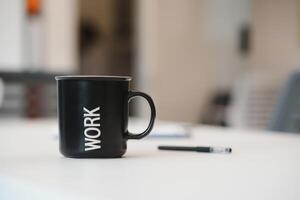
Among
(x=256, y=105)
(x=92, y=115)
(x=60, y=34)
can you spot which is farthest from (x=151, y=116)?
(x=60, y=34)

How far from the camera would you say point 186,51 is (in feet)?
14.4

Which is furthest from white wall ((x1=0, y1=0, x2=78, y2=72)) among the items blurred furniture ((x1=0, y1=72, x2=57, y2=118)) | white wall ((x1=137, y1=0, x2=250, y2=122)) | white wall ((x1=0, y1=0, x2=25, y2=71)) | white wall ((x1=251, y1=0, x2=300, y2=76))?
white wall ((x1=251, y1=0, x2=300, y2=76))

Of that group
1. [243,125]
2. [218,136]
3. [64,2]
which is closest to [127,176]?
[218,136]

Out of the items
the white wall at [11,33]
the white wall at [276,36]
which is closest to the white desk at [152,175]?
the white wall at [11,33]

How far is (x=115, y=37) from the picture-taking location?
17.9 ft

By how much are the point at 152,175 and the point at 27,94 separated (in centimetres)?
156

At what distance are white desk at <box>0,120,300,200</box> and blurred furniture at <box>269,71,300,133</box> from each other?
0.59 m

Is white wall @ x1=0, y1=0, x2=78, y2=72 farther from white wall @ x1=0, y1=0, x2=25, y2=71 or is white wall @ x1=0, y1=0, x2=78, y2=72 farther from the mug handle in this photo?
the mug handle

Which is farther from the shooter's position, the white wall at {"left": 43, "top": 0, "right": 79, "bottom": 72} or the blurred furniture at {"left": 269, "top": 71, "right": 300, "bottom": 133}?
the white wall at {"left": 43, "top": 0, "right": 79, "bottom": 72}

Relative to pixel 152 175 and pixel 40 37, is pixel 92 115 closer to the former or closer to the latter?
pixel 152 175

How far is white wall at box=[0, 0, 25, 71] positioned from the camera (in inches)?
114

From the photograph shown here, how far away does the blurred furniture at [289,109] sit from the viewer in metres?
1.40

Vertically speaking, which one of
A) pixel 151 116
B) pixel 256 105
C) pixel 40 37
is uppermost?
pixel 40 37

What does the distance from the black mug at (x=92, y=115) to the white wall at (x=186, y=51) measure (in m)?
3.38
